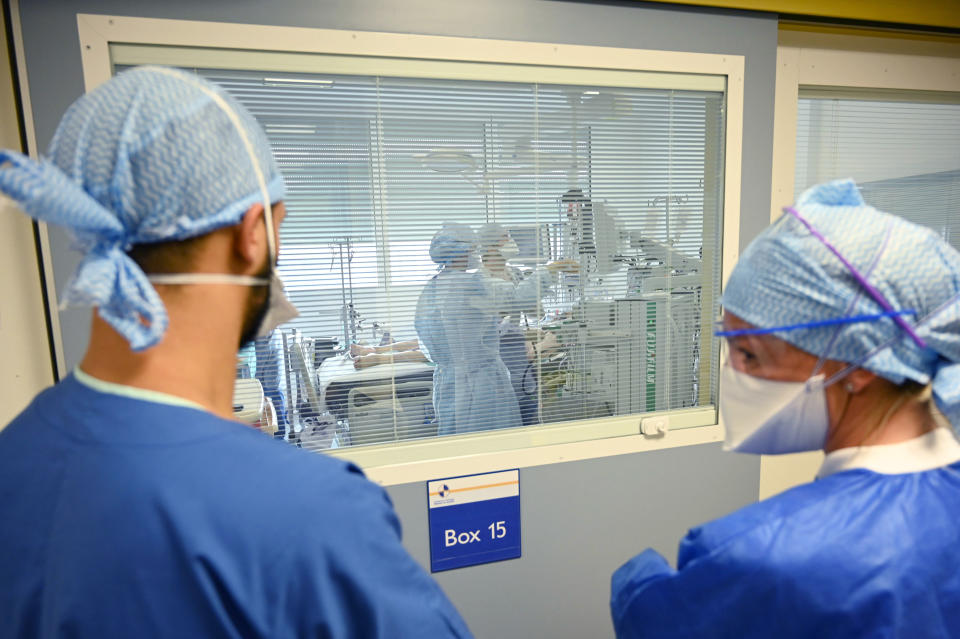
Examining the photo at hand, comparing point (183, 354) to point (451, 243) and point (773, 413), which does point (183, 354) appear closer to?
point (773, 413)

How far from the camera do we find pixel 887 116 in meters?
1.83

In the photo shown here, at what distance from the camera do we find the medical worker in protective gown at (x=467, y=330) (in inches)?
55.7

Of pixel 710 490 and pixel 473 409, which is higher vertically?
pixel 473 409

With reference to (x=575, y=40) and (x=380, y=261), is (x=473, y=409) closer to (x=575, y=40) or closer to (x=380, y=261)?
(x=380, y=261)

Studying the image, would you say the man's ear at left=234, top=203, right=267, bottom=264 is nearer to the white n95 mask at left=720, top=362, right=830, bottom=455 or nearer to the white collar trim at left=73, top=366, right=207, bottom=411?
the white collar trim at left=73, top=366, right=207, bottom=411

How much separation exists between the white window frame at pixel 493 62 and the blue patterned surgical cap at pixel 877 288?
91 cm

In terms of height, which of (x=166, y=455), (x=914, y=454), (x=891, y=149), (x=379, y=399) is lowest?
(x=379, y=399)

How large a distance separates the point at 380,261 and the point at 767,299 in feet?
3.05

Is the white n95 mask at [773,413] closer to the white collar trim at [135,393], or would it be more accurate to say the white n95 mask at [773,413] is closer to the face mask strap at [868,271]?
the face mask strap at [868,271]

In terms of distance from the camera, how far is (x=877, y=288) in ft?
2.23

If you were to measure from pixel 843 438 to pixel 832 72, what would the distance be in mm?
1506

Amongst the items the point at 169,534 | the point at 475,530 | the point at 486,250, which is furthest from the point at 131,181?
the point at 475,530

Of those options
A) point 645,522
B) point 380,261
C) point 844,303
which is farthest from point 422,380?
point 844,303

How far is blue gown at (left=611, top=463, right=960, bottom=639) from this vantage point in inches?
23.9
